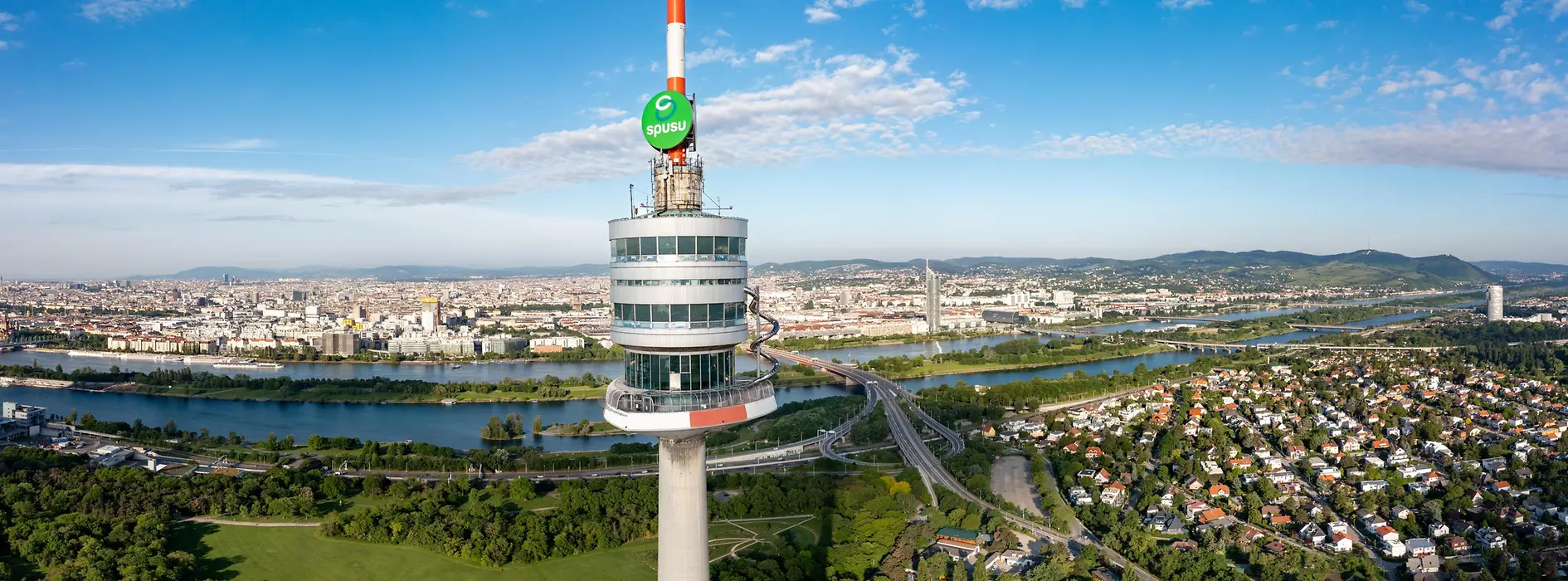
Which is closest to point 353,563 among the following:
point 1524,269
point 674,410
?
point 674,410

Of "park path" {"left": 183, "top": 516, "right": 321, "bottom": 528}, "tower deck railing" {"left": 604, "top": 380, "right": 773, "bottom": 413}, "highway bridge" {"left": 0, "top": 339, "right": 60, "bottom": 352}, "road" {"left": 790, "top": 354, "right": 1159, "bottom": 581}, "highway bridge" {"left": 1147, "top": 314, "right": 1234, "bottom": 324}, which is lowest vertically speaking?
"road" {"left": 790, "top": 354, "right": 1159, "bottom": 581}

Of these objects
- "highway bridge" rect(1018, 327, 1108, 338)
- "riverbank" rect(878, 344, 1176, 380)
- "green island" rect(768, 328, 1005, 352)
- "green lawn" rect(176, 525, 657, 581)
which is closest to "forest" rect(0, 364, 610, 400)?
"riverbank" rect(878, 344, 1176, 380)

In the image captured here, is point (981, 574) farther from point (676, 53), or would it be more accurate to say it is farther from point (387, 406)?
point (387, 406)

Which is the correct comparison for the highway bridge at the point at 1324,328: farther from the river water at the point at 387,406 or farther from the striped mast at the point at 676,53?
the striped mast at the point at 676,53

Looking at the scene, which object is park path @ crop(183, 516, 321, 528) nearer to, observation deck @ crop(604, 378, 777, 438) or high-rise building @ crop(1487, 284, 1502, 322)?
observation deck @ crop(604, 378, 777, 438)

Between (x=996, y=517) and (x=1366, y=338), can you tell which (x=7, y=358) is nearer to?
(x=996, y=517)

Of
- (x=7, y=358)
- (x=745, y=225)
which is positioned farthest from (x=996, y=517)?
(x=7, y=358)
